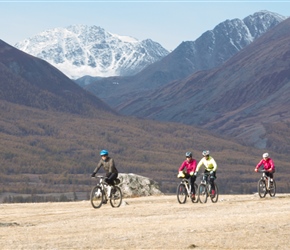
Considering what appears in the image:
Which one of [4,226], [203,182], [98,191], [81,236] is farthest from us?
[203,182]

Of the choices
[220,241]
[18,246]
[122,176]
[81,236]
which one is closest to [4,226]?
[81,236]

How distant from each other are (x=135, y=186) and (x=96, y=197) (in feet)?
59.9

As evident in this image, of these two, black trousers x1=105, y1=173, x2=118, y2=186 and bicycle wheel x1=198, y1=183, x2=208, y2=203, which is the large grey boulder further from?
black trousers x1=105, y1=173, x2=118, y2=186

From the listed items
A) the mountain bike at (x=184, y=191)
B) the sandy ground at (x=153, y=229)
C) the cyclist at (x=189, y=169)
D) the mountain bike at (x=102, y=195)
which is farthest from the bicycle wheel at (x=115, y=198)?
the mountain bike at (x=184, y=191)

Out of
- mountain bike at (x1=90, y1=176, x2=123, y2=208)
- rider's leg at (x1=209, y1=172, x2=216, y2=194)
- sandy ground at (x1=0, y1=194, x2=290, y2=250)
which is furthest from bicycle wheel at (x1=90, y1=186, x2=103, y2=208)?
rider's leg at (x1=209, y1=172, x2=216, y2=194)

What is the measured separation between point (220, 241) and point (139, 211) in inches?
530

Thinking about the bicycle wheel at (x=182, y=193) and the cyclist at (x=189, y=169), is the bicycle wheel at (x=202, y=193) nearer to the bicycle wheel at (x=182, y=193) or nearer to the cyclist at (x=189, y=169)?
the cyclist at (x=189, y=169)

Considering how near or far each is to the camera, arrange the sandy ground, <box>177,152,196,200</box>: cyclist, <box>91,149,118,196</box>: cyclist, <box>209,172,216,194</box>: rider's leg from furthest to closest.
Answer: <box>209,172,216,194</box>: rider's leg < <box>177,152,196,200</box>: cyclist < <box>91,149,118,196</box>: cyclist < the sandy ground

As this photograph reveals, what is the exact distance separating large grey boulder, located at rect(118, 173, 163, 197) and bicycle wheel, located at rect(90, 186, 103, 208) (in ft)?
53.6

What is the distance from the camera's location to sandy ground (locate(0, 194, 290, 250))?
2081cm

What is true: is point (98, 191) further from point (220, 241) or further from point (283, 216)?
point (220, 241)

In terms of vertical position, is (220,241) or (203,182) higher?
(203,182)

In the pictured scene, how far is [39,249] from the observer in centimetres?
1995

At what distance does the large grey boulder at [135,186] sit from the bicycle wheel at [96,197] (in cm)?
1634
